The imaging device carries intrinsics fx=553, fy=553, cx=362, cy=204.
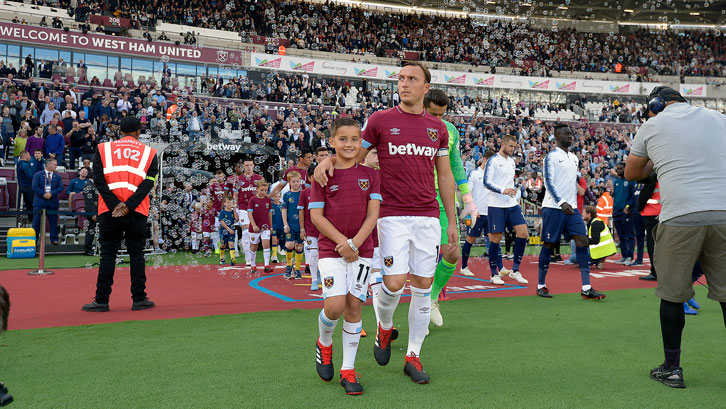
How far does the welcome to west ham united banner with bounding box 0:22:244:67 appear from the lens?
26.1 m

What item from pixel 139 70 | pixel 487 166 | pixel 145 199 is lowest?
pixel 145 199

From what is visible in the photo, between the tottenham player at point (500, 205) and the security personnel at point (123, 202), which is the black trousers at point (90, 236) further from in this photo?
the tottenham player at point (500, 205)

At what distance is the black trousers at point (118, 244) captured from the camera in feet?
20.5

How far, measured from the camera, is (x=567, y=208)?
7.27m

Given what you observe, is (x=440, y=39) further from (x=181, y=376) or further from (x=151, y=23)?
(x=181, y=376)

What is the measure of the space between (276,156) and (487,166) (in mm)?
11753

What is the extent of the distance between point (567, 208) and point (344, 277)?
465cm

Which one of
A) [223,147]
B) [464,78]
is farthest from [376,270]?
[464,78]

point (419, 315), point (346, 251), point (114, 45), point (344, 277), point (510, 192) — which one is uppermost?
point (114, 45)

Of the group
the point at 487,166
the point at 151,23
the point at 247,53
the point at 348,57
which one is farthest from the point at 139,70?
the point at 487,166

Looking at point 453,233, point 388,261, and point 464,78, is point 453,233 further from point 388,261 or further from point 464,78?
point 464,78

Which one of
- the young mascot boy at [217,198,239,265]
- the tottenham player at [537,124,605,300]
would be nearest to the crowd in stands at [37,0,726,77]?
the young mascot boy at [217,198,239,265]

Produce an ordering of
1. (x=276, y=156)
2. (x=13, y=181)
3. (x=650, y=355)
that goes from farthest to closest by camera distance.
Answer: (x=276, y=156) → (x=13, y=181) → (x=650, y=355)

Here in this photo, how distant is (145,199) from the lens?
6520mm
